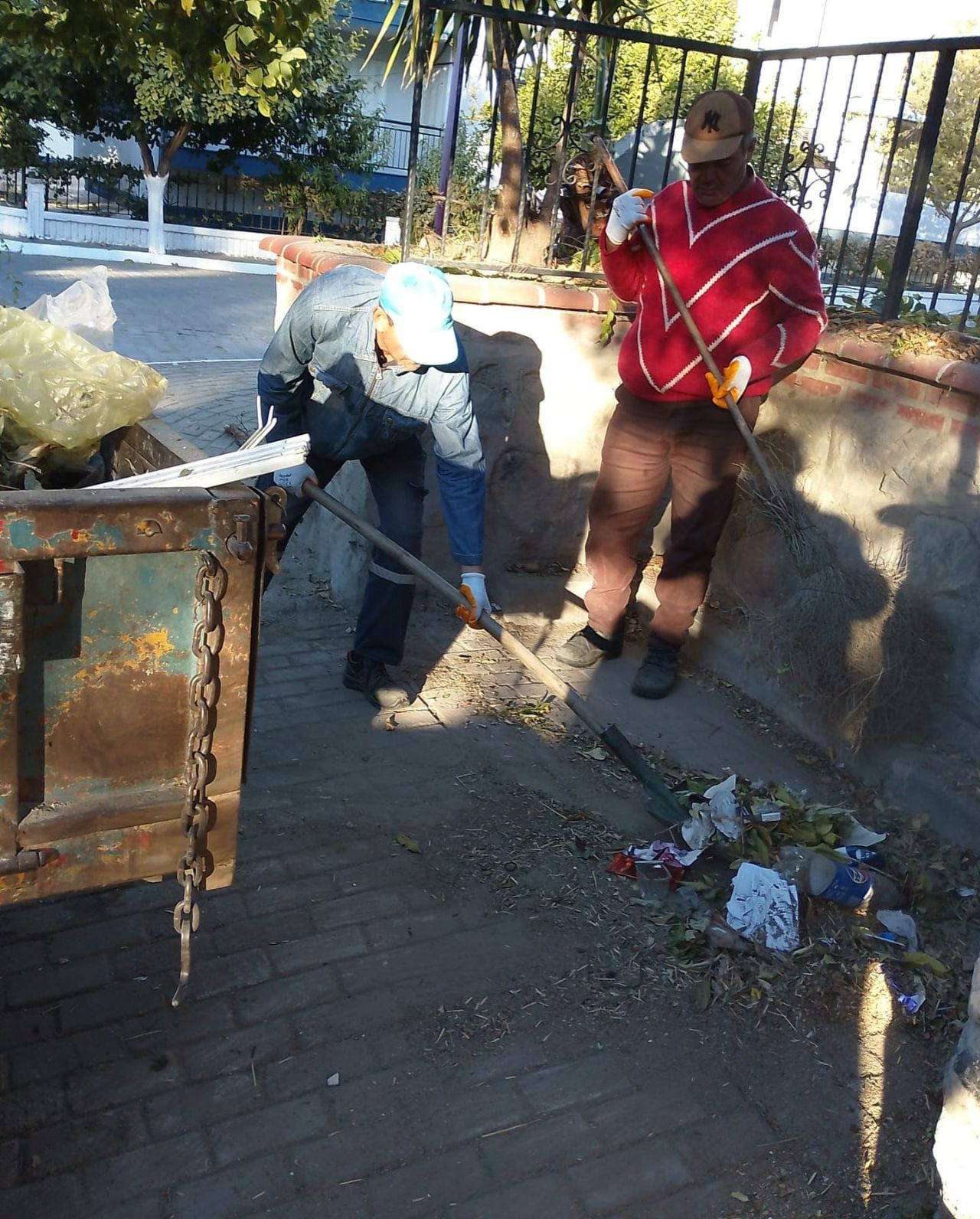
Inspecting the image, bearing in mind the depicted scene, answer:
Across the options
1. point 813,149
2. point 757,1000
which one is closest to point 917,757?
point 757,1000

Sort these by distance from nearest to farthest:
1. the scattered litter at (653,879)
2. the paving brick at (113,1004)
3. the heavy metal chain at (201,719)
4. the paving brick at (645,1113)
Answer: the heavy metal chain at (201,719), the paving brick at (645,1113), the paving brick at (113,1004), the scattered litter at (653,879)

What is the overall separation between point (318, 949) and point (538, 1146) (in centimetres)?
85

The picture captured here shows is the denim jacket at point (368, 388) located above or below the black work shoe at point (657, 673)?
above

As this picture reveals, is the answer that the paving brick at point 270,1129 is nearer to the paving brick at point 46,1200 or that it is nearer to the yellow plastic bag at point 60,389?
the paving brick at point 46,1200

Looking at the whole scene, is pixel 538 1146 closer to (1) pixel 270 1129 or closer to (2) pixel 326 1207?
(2) pixel 326 1207

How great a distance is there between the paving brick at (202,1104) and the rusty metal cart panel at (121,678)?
75 cm

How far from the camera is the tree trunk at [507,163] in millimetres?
5746

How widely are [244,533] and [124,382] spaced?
846 mm

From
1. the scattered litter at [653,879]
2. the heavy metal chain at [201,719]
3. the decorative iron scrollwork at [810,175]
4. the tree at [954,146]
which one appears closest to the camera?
the heavy metal chain at [201,719]

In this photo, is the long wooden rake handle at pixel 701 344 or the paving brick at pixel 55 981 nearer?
the paving brick at pixel 55 981

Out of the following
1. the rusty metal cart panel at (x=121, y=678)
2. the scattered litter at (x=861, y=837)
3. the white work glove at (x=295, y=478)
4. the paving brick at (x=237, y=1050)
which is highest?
the rusty metal cart panel at (x=121, y=678)

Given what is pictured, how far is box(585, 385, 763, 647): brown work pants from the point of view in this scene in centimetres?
464

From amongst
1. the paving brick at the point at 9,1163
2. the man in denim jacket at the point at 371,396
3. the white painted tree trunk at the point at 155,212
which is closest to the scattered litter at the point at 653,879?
the man in denim jacket at the point at 371,396

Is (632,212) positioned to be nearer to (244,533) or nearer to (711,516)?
(711,516)
